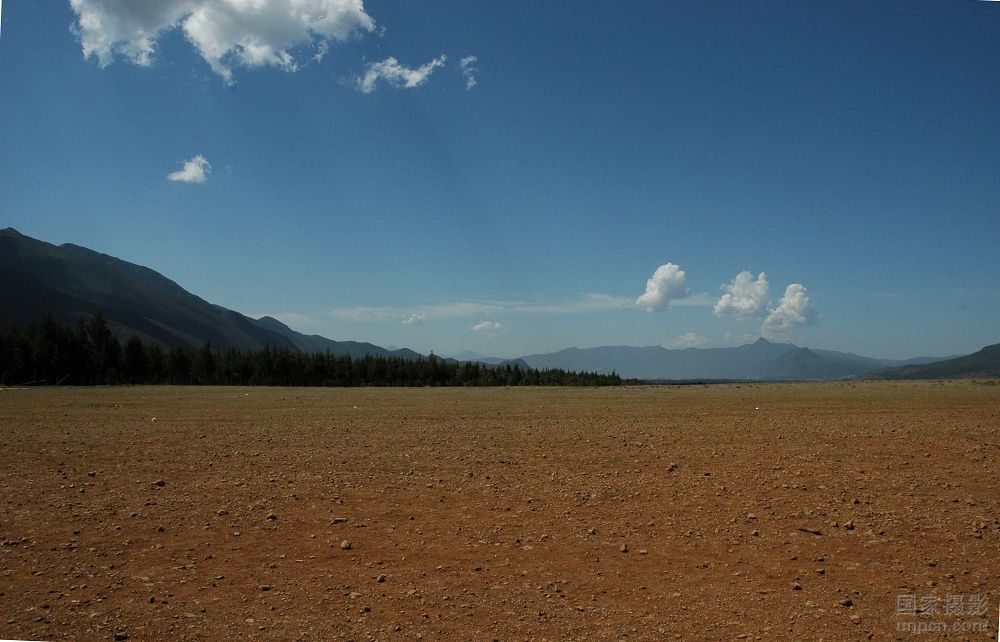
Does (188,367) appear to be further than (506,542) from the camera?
Yes

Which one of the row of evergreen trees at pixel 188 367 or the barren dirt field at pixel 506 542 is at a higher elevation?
the row of evergreen trees at pixel 188 367

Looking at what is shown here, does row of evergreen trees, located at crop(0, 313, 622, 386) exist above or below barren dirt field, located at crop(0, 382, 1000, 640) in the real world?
above

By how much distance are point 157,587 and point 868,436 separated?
17430mm

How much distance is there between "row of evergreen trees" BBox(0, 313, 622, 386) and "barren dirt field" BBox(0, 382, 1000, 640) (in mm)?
86422

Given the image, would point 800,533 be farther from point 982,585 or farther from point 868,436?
point 868,436

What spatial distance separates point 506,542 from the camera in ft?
26.7

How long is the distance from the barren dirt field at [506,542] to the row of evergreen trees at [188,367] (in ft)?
284

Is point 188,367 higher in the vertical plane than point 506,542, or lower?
higher

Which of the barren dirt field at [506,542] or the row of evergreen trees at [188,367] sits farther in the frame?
the row of evergreen trees at [188,367]

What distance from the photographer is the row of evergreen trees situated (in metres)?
85.5

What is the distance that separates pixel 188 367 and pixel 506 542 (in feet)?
358

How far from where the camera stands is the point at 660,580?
6.84m

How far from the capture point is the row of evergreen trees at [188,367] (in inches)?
3366

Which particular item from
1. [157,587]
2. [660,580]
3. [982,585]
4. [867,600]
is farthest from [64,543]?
[982,585]
